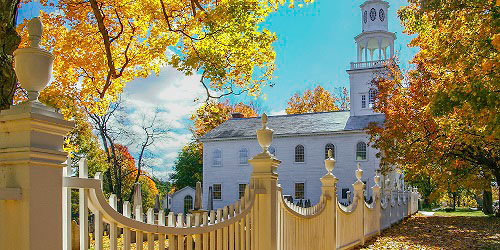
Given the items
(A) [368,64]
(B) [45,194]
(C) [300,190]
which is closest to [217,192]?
(C) [300,190]

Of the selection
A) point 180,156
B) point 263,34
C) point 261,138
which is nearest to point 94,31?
point 263,34

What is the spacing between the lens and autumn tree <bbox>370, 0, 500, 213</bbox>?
1069 centimetres

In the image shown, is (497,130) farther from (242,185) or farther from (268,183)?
(242,185)

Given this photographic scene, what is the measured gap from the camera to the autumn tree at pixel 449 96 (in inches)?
421

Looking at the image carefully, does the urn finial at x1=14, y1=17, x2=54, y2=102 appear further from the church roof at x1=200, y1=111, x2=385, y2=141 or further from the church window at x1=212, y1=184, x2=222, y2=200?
the church window at x1=212, y1=184, x2=222, y2=200

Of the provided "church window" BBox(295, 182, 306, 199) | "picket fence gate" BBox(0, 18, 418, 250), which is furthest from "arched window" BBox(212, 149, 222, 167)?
"picket fence gate" BBox(0, 18, 418, 250)

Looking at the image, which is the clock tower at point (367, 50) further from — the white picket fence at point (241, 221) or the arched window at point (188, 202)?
the white picket fence at point (241, 221)

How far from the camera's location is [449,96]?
11.2 m

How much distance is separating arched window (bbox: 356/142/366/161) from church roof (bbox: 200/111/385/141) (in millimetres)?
1293

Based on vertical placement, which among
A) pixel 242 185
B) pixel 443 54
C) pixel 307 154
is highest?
pixel 443 54

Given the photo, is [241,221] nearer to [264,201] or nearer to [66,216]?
[264,201]

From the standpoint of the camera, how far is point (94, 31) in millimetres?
15766

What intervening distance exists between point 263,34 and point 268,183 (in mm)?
9082

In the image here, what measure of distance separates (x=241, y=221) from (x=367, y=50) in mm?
40904
